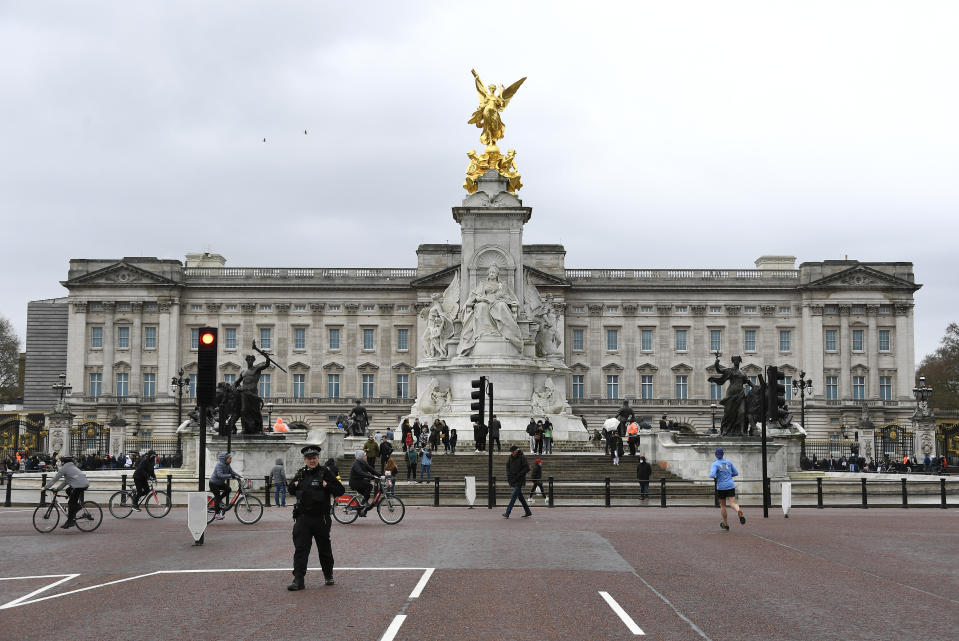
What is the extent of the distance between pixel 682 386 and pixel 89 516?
82313 mm

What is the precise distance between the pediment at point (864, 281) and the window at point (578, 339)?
21.4m

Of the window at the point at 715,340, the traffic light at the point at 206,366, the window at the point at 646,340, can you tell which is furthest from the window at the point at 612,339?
the traffic light at the point at 206,366

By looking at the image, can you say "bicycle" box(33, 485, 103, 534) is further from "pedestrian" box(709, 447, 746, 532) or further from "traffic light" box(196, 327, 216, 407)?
"pedestrian" box(709, 447, 746, 532)

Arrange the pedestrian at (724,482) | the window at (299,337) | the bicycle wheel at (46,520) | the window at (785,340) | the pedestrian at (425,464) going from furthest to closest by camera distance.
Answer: the window at (299,337) → the window at (785,340) → the pedestrian at (425,464) → the pedestrian at (724,482) → the bicycle wheel at (46,520)

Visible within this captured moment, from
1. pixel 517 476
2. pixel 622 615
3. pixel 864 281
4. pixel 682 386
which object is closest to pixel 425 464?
pixel 517 476

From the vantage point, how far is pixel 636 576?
46.8 feet

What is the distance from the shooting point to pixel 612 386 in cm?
9912

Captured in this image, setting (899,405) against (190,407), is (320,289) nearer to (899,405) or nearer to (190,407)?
(190,407)

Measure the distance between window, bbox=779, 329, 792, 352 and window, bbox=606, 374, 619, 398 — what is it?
15.8 meters

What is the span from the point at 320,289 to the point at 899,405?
180 feet

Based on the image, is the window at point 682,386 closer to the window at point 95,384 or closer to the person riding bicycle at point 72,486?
the window at point 95,384

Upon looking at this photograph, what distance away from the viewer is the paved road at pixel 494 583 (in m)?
10.7

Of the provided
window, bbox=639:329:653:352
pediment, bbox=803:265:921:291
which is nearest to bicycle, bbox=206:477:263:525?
window, bbox=639:329:653:352

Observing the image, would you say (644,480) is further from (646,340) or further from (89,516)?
(646,340)
